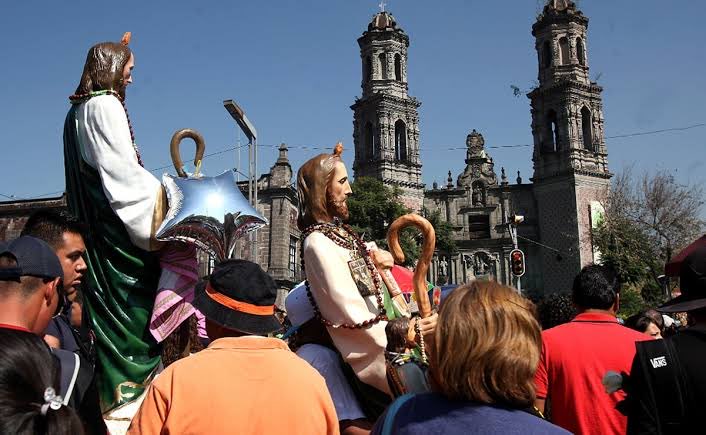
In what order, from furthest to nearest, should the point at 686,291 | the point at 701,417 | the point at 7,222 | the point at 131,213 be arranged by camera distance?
the point at 7,222, the point at 131,213, the point at 686,291, the point at 701,417

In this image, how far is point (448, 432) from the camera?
2.08m

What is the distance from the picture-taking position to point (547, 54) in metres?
54.5

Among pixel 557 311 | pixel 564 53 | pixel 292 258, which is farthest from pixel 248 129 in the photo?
pixel 564 53

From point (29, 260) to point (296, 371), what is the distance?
1.13 metres

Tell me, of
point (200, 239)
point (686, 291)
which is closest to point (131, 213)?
point (200, 239)

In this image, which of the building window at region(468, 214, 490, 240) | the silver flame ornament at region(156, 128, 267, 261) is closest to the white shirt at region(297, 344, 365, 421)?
the silver flame ornament at region(156, 128, 267, 261)

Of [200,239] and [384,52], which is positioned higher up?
[384,52]

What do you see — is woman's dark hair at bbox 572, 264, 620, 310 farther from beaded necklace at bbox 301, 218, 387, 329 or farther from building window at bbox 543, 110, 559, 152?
building window at bbox 543, 110, 559, 152

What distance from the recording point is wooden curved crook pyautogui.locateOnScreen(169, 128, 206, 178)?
4.24m

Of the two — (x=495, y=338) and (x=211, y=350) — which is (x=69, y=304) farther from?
(x=495, y=338)

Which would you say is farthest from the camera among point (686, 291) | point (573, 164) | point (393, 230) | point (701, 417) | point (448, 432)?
point (573, 164)

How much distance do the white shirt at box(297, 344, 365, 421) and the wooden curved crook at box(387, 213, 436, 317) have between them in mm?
601

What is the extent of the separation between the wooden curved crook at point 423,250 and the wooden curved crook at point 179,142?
1326mm

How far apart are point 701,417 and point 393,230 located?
6.24 ft
